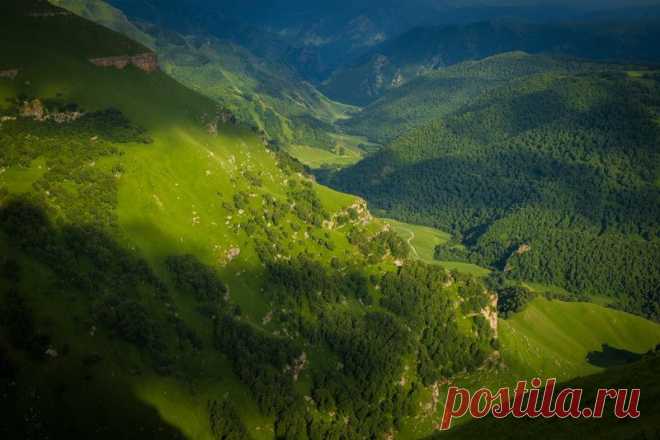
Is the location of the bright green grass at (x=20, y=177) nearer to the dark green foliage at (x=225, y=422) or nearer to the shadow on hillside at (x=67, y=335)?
the shadow on hillside at (x=67, y=335)

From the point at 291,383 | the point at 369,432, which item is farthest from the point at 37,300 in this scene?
the point at 369,432

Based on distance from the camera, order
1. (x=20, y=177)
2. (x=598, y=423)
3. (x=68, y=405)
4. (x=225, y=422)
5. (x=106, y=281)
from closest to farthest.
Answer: (x=598, y=423) < (x=68, y=405) < (x=225, y=422) < (x=106, y=281) < (x=20, y=177)

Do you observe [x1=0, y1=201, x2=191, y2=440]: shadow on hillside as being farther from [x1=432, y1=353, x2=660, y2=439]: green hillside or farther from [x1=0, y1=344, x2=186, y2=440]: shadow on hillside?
[x1=432, y1=353, x2=660, y2=439]: green hillside

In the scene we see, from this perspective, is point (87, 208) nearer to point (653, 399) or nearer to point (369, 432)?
point (369, 432)

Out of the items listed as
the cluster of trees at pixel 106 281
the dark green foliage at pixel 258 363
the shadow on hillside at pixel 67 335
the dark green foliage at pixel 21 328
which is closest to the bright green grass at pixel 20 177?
the cluster of trees at pixel 106 281

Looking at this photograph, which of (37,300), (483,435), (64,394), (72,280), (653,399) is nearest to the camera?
(653,399)

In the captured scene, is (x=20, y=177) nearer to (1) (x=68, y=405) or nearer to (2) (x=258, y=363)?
(1) (x=68, y=405)

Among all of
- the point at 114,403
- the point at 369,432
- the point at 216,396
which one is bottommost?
the point at 369,432

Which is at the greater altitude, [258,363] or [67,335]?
[67,335]

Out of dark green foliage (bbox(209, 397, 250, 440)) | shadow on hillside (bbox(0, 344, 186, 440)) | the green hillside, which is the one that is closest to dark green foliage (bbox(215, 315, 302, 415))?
dark green foliage (bbox(209, 397, 250, 440))

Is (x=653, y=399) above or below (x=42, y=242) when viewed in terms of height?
above

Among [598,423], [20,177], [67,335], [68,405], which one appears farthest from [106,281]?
[598,423]
